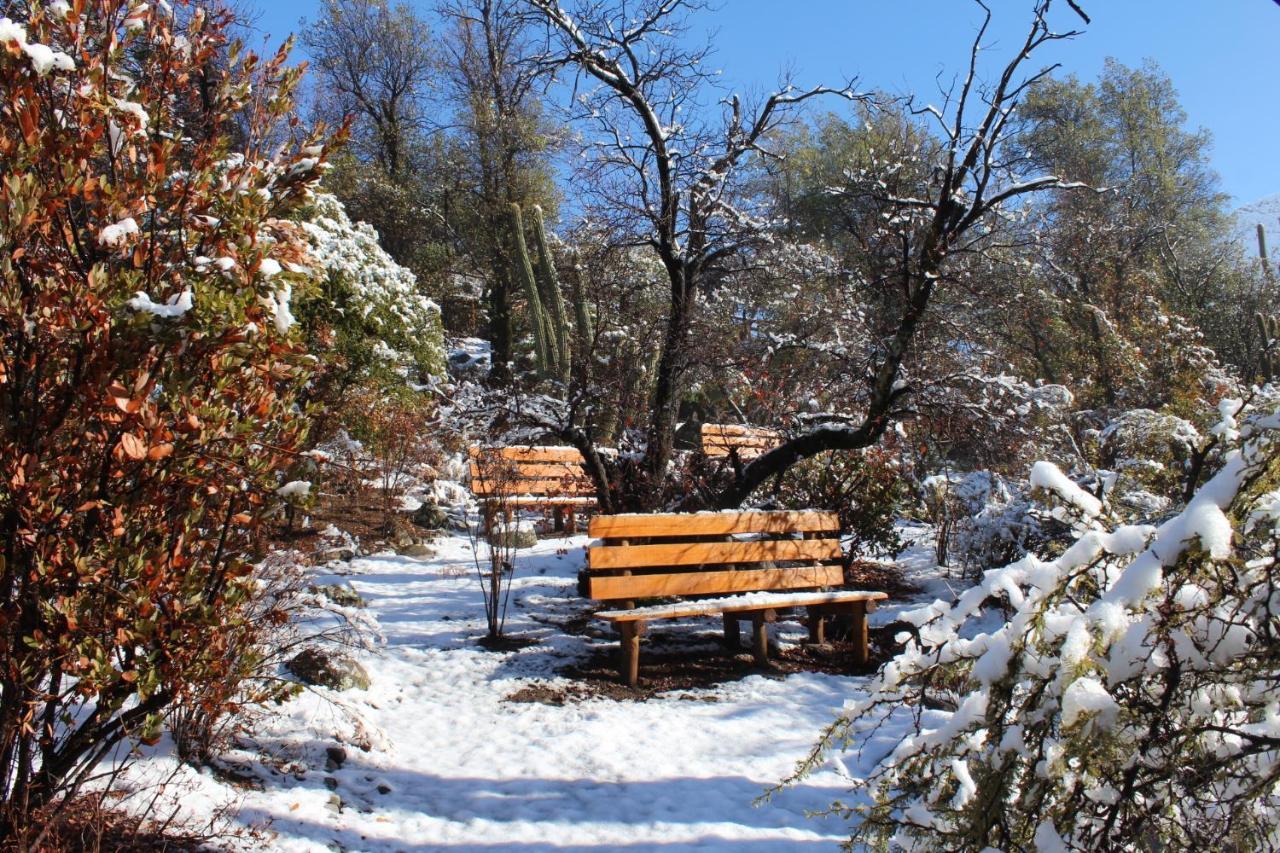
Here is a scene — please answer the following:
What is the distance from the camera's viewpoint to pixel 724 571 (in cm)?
602

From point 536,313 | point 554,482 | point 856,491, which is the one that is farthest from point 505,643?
point 536,313

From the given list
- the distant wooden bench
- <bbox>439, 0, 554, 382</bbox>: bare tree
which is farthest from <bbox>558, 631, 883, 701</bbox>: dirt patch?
<bbox>439, 0, 554, 382</bbox>: bare tree

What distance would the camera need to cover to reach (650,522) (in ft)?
19.1

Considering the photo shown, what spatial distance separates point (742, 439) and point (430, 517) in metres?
3.63

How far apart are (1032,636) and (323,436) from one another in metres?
8.28

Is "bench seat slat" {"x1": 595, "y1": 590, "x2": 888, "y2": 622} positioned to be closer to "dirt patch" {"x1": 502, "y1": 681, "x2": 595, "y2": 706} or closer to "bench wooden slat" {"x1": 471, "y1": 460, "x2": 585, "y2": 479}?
"dirt patch" {"x1": 502, "y1": 681, "x2": 595, "y2": 706}

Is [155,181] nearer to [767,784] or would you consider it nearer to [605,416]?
[767,784]

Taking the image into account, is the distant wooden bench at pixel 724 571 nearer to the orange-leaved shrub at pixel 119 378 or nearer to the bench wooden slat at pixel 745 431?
the bench wooden slat at pixel 745 431

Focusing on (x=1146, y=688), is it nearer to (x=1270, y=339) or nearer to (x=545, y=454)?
(x=545, y=454)

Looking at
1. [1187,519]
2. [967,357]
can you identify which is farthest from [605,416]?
[1187,519]

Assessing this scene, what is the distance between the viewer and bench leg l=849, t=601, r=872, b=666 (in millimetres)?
5922

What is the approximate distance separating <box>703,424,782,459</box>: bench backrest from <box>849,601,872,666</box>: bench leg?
2310mm

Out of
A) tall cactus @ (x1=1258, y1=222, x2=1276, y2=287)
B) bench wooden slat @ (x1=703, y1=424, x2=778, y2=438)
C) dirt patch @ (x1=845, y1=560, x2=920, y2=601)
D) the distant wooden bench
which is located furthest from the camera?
tall cactus @ (x1=1258, y1=222, x2=1276, y2=287)

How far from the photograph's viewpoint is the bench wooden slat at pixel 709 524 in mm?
5684
